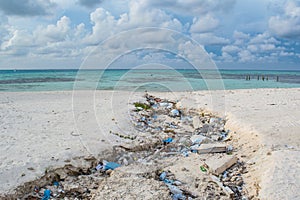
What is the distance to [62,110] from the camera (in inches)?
359

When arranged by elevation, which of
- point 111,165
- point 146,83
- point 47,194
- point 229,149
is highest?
point 146,83

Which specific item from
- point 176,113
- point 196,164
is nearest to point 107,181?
point 196,164

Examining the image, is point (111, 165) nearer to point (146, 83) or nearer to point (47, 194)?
point (47, 194)

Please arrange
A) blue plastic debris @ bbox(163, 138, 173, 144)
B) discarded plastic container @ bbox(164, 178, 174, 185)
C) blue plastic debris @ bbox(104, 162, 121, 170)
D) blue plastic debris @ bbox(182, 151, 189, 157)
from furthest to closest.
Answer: blue plastic debris @ bbox(163, 138, 173, 144) → blue plastic debris @ bbox(182, 151, 189, 157) → blue plastic debris @ bbox(104, 162, 121, 170) → discarded plastic container @ bbox(164, 178, 174, 185)

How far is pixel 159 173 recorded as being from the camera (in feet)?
14.6

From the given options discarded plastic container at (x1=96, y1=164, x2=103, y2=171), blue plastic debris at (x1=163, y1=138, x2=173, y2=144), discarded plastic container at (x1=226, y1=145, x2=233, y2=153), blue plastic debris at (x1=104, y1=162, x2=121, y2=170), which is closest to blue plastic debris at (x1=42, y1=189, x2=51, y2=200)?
discarded plastic container at (x1=96, y1=164, x2=103, y2=171)

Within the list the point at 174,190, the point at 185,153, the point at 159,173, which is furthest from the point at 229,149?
the point at 174,190

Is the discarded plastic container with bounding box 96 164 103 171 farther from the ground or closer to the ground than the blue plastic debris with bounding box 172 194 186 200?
farther from the ground

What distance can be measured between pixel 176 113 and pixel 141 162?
4.33m

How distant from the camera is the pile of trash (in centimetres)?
371

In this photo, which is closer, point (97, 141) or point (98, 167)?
point (98, 167)

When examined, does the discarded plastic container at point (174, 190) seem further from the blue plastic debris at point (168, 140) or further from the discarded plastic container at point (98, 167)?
the blue plastic debris at point (168, 140)

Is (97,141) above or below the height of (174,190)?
above

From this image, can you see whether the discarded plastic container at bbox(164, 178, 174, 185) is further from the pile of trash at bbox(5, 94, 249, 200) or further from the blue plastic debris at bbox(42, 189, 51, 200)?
the blue plastic debris at bbox(42, 189, 51, 200)
